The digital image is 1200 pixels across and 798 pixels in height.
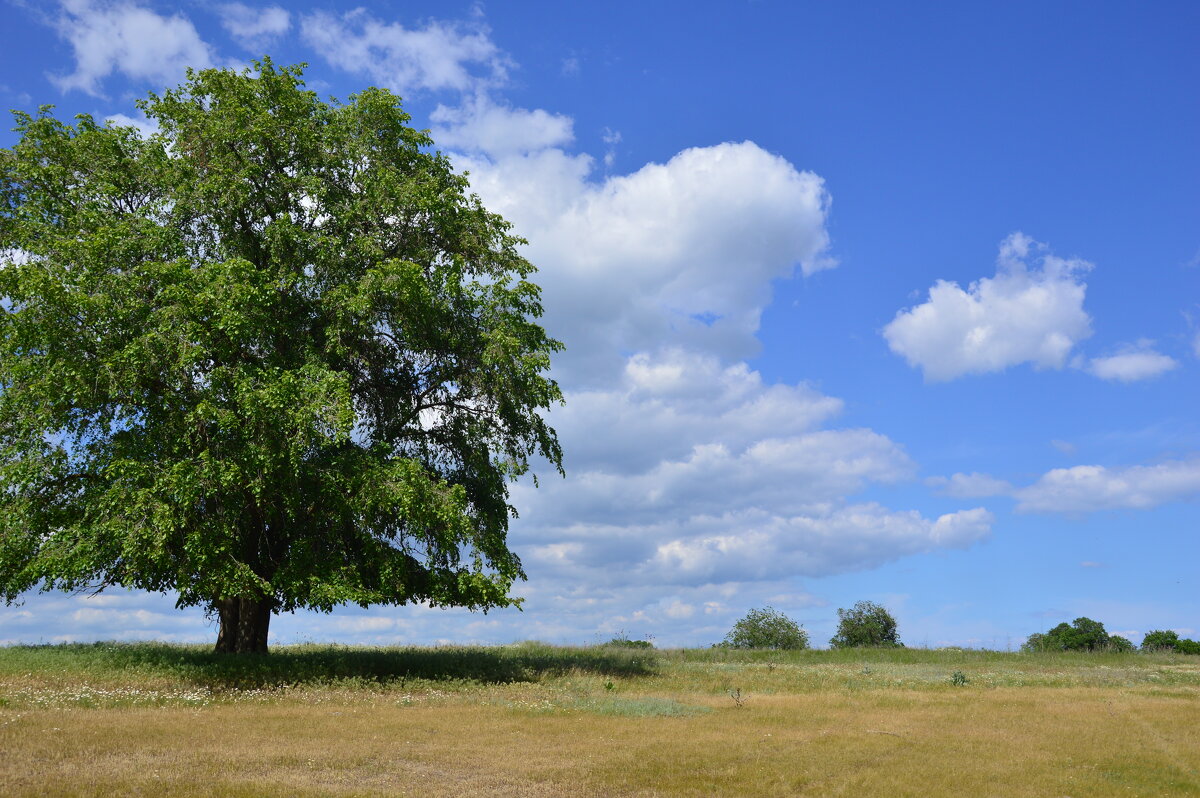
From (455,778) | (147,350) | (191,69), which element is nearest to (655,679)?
(455,778)

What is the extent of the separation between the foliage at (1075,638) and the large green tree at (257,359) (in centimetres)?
5480

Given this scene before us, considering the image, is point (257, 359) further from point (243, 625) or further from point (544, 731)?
point (544, 731)

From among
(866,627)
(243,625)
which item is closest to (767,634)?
(866,627)

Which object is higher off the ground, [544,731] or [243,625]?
[243,625]

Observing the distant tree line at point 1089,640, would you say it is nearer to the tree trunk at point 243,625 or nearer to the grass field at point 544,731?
the grass field at point 544,731

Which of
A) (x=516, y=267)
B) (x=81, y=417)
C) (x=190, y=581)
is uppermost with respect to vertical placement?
(x=516, y=267)

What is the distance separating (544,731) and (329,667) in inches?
465

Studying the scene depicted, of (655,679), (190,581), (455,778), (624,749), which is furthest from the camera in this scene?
(655,679)

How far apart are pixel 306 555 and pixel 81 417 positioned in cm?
842

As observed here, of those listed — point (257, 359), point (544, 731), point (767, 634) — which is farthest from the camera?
point (767, 634)

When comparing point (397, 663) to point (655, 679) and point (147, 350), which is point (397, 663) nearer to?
point (655, 679)

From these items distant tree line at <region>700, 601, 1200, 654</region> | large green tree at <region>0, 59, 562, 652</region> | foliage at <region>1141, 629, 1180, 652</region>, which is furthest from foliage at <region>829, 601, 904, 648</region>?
large green tree at <region>0, 59, 562, 652</region>

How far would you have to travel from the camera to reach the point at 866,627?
216ft

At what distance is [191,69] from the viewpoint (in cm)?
3088
